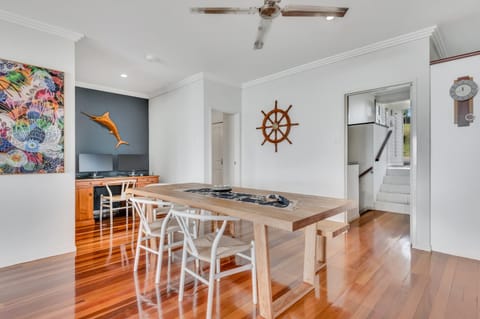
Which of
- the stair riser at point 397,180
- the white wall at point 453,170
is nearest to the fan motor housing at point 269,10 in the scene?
the white wall at point 453,170

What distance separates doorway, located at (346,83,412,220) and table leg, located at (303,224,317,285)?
7.44ft

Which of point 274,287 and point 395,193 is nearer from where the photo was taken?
point 274,287

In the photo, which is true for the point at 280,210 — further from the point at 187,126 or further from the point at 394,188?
the point at 394,188

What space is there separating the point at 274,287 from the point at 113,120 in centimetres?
468

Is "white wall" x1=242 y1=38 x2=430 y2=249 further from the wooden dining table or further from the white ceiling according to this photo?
the wooden dining table

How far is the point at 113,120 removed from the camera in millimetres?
5156

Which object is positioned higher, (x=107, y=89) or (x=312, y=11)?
(x=107, y=89)

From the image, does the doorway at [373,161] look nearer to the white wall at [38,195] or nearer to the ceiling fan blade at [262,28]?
the ceiling fan blade at [262,28]

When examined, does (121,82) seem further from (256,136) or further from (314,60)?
(314,60)

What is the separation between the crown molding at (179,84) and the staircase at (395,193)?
4.29 m

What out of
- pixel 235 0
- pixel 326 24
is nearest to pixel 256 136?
pixel 326 24

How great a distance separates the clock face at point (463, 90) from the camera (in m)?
2.59

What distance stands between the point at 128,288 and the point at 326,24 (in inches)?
129

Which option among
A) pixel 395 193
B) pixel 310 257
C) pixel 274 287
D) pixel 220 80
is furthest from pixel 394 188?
pixel 274 287
